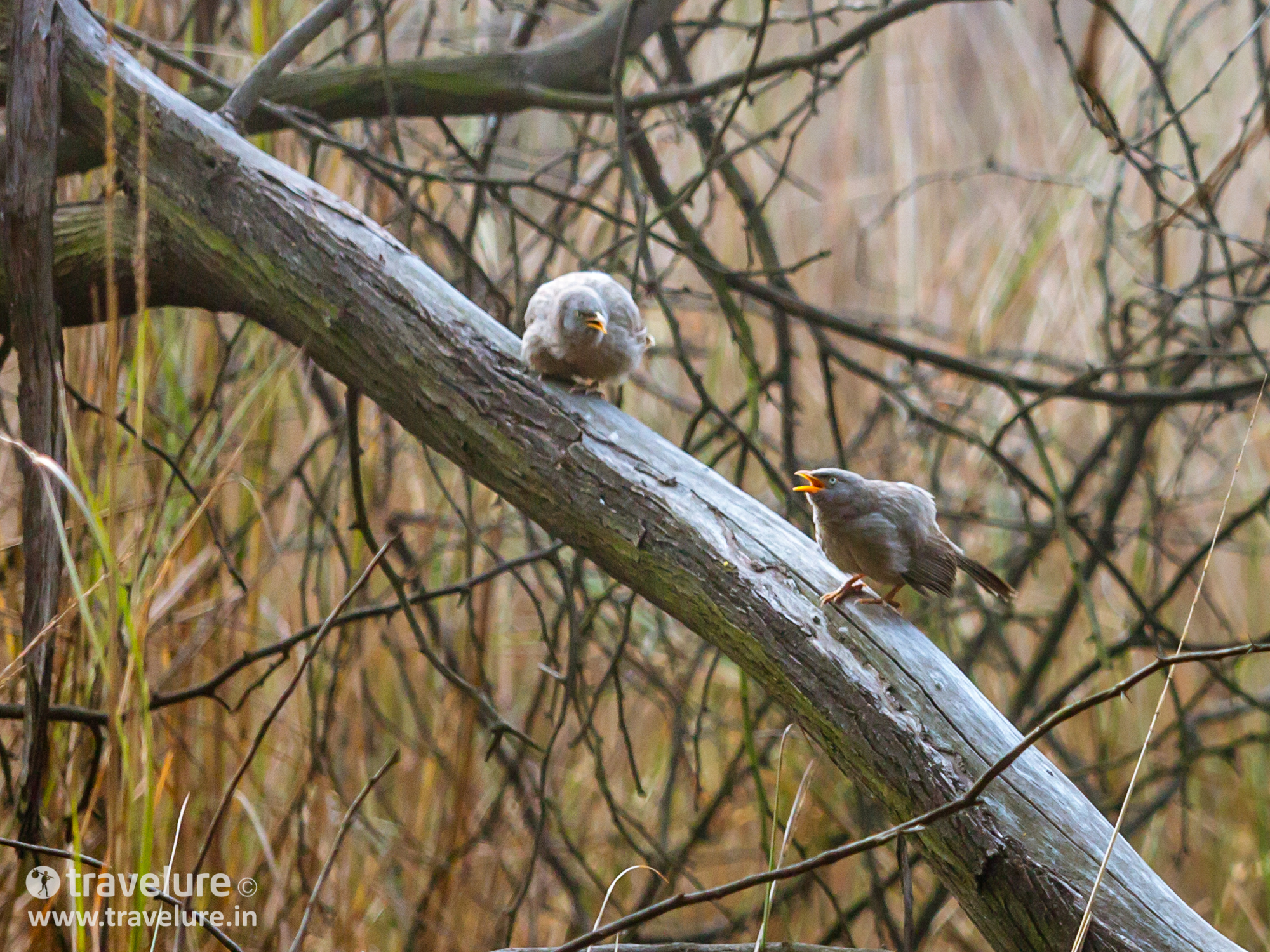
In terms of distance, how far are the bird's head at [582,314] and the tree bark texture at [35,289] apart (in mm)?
693

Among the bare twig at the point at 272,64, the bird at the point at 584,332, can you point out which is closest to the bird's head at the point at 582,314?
the bird at the point at 584,332

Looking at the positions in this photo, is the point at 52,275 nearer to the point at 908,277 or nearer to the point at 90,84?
the point at 90,84

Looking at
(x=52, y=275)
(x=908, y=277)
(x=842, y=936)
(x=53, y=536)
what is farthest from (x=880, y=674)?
(x=908, y=277)

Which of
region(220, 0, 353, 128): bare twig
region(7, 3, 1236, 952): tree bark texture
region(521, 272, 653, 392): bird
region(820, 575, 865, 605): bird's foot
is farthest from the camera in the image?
region(220, 0, 353, 128): bare twig

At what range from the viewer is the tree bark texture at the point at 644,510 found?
1118mm

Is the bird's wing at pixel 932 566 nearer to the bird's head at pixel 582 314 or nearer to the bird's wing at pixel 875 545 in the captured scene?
the bird's wing at pixel 875 545

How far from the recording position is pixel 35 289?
4.95ft

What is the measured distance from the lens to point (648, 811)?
11.6 feet

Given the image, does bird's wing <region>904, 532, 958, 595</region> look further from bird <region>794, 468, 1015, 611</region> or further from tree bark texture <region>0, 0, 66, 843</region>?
tree bark texture <region>0, 0, 66, 843</region>

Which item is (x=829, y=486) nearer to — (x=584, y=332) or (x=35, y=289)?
A: (x=584, y=332)

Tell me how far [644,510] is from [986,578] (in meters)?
0.48

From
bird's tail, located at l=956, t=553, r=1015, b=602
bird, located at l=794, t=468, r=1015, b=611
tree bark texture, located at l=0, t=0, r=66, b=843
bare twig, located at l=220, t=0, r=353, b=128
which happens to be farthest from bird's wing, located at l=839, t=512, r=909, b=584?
bare twig, located at l=220, t=0, r=353, b=128

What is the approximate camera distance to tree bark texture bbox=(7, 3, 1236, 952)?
1118 millimetres

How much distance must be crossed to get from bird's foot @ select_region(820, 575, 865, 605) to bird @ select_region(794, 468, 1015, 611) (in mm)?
11
